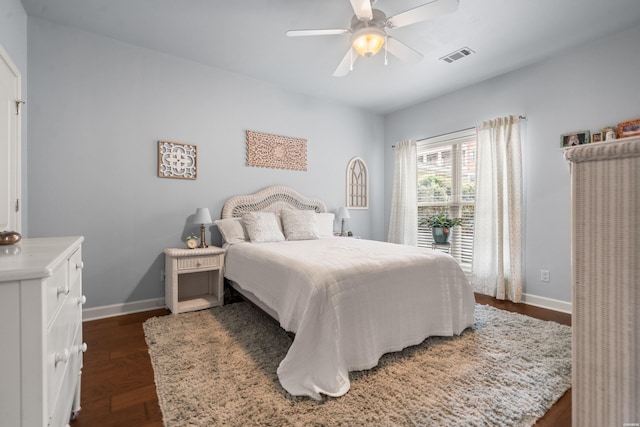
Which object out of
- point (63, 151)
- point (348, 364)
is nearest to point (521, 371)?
point (348, 364)

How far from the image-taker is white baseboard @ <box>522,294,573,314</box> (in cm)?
297

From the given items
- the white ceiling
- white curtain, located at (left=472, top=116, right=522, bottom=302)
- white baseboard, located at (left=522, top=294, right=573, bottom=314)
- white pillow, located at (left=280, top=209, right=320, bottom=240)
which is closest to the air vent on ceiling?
the white ceiling

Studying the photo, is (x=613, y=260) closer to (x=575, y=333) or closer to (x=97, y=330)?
(x=575, y=333)

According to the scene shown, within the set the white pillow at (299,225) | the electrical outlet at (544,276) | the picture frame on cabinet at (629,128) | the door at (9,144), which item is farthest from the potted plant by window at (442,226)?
the door at (9,144)

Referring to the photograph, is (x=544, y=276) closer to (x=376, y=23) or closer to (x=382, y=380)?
(x=382, y=380)

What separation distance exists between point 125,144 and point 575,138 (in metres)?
4.60

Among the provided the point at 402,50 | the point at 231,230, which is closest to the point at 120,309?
the point at 231,230

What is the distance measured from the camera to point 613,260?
0.86 m

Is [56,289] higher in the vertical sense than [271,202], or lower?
lower

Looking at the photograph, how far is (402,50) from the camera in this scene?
8.05 feet

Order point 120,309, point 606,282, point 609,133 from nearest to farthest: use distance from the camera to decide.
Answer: point 606,282 < point 609,133 < point 120,309

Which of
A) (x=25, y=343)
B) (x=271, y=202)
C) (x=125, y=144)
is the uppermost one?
(x=125, y=144)

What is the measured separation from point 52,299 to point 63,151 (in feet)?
8.04

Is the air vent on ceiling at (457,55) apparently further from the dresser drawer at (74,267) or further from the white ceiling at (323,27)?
the dresser drawer at (74,267)
